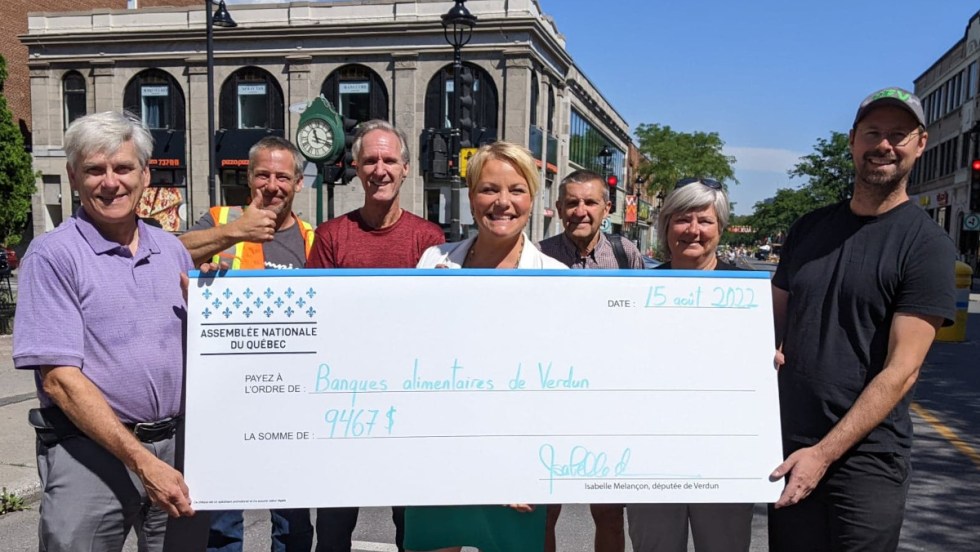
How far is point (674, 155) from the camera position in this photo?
57.8 m

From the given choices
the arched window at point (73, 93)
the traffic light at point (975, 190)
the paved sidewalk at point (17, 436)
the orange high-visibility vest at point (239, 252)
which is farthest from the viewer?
the arched window at point (73, 93)

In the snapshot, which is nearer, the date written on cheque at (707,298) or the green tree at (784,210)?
the date written on cheque at (707,298)

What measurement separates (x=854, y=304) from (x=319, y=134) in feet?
32.6

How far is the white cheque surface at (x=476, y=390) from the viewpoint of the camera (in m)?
2.48

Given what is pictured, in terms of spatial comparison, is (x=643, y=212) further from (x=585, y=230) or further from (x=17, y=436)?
(x=585, y=230)

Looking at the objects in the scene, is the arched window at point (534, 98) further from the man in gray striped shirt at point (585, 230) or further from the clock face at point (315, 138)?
the man in gray striped shirt at point (585, 230)

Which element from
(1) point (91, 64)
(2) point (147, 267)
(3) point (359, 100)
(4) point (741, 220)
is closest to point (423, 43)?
(3) point (359, 100)

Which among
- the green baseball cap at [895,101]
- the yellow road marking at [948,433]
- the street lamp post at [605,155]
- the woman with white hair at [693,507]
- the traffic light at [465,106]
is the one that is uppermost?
the street lamp post at [605,155]

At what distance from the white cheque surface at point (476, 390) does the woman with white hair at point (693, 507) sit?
20 cm

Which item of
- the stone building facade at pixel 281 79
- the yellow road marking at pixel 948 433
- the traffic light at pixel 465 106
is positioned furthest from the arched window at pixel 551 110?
the yellow road marking at pixel 948 433

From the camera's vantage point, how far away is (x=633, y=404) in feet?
8.41

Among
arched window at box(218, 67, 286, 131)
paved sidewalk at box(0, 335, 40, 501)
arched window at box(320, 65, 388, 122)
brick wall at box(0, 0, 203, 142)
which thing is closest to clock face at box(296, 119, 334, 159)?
paved sidewalk at box(0, 335, 40, 501)

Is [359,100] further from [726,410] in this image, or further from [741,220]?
[741,220]

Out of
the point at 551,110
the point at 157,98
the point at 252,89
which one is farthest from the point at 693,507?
the point at 157,98
